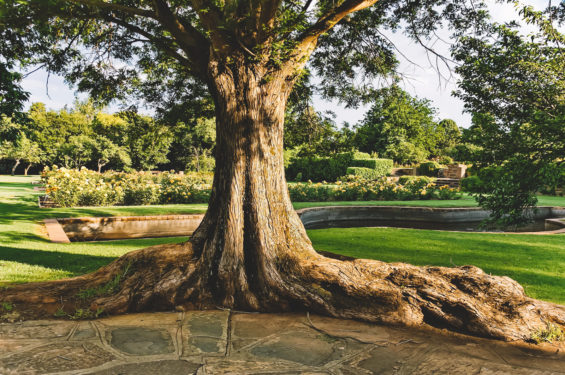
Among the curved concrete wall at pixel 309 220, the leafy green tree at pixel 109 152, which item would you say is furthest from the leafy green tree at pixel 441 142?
the leafy green tree at pixel 109 152

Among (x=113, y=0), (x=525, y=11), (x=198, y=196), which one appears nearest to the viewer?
(x=525, y=11)

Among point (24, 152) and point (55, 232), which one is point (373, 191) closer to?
point (55, 232)

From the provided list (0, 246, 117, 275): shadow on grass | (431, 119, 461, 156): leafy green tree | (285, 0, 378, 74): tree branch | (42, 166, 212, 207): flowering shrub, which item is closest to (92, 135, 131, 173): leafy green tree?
(42, 166, 212, 207): flowering shrub

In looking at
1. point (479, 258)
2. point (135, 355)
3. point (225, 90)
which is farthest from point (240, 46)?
point (479, 258)

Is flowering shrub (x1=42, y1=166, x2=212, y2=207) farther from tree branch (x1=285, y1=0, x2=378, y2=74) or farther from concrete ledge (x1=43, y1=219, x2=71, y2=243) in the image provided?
tree branch (x1=285, y1=0, x2=378, y2=74)

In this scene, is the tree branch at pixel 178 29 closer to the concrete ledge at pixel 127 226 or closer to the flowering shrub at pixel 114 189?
the concrete ledge at pixel 127 226

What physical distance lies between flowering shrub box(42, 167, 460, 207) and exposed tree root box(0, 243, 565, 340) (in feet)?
32.2

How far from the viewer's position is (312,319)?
3451mm

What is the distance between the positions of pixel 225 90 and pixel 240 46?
21.4 inches

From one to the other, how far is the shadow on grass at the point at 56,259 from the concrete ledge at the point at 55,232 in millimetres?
1115

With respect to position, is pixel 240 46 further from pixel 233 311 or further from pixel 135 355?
pixel 135 355

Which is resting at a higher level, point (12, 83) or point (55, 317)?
point (12, 83)

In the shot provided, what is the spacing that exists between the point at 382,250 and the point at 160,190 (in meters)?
11.5

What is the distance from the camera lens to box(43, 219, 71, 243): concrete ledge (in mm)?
7320
